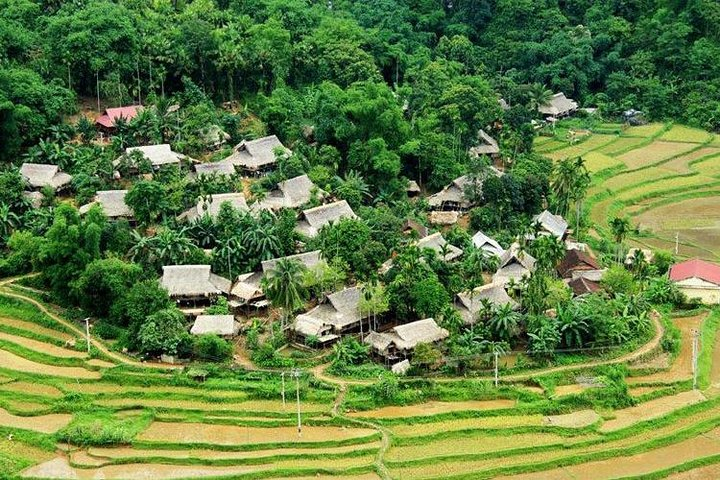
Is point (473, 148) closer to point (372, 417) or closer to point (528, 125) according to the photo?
point (528, 125)

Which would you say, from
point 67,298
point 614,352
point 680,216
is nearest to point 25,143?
point 67,298

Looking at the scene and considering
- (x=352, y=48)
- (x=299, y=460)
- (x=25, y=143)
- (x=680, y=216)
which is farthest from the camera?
(x=352, y=48)

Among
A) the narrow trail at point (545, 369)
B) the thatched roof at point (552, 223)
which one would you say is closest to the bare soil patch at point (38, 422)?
the narrow trail at point (545, 369)

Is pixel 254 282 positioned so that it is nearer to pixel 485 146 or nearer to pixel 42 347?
pixel 42 347

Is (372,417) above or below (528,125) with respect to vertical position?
below

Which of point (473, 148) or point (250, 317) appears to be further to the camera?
point (473, 148)
